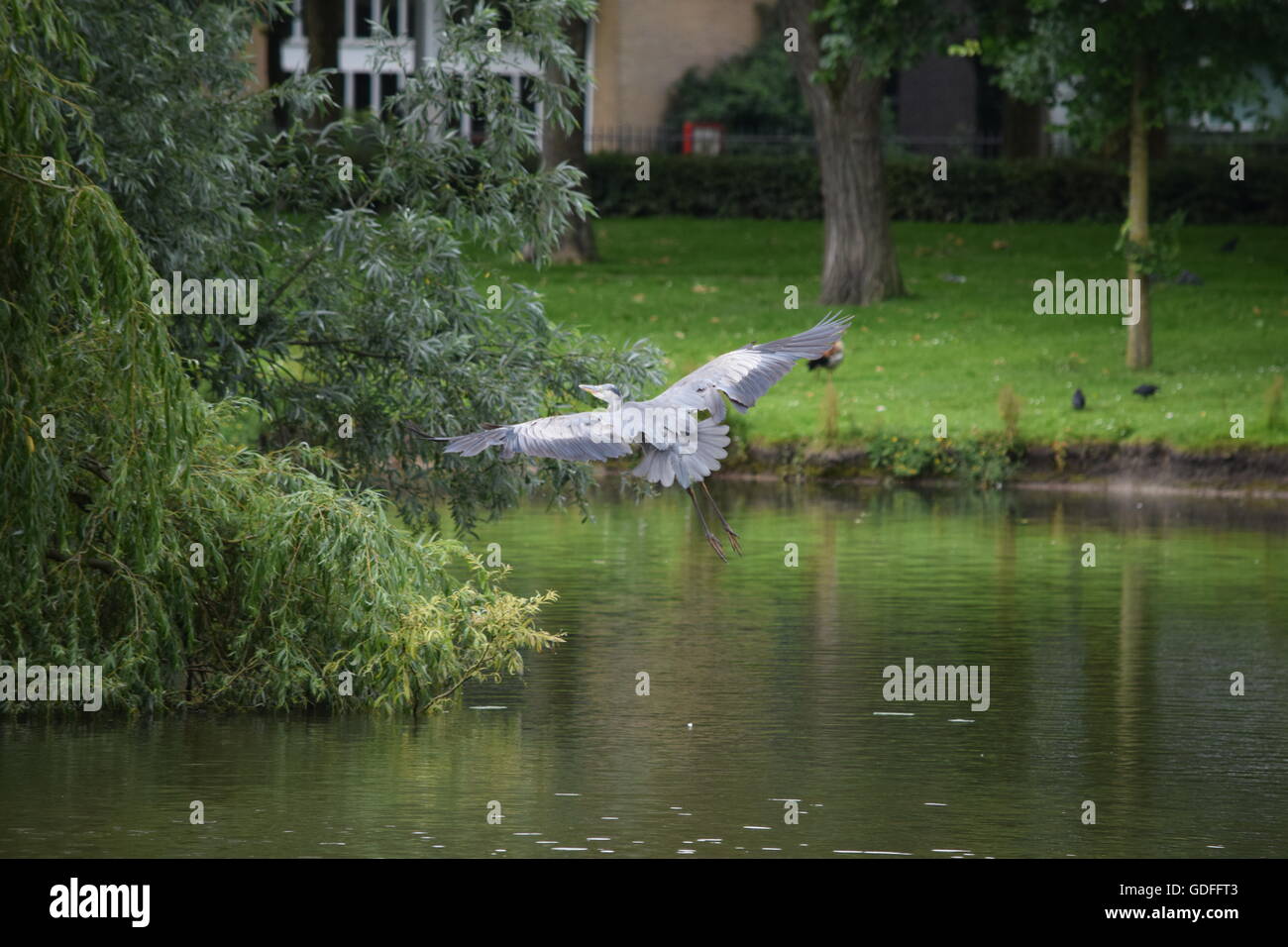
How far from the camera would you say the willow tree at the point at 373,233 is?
2044 centimetres

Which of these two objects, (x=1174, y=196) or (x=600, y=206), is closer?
(x=1174, y=196)

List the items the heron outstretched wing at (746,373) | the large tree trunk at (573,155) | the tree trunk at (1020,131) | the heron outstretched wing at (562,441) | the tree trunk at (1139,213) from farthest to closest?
the tree trunk at (1020,131), the large tree trunk at (573,155), the tree trunk at (1139,213), the heron outstretched wing at (746,373), the heron outstretched wing at (562,441)

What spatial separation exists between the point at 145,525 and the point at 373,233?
19.8 feet

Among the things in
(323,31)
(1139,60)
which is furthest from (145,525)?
(323,31)

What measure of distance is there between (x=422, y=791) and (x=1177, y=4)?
2213 cm

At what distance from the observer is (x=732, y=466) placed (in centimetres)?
3294

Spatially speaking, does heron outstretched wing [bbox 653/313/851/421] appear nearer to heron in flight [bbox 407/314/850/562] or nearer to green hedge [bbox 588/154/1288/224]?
heron in flight [bbox 407/314/850/562]

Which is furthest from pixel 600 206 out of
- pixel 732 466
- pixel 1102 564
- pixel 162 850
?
pixel 162 850

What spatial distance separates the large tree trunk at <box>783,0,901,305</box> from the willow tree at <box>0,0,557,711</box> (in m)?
22.3

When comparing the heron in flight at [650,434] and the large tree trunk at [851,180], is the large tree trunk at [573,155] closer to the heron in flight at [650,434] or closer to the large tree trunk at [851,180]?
the large tree trunk at [851,180]

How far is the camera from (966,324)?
126 feet

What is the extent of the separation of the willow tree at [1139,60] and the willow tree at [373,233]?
12.6 meters

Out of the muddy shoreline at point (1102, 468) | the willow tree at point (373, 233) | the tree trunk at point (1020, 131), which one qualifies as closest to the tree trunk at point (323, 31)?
the muddy shoreline at point (1102, 468)
